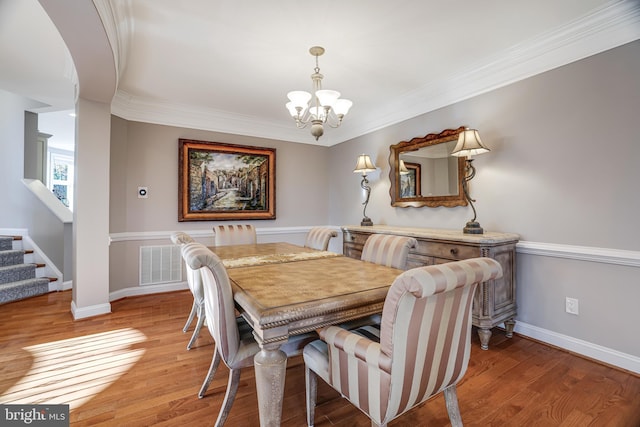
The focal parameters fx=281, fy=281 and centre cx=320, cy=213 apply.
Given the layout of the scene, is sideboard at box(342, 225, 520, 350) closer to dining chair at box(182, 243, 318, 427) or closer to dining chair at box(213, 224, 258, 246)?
dining chair at box(182, 243, 318, 427)

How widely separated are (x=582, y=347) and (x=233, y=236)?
3.32 metres

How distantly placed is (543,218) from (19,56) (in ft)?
16.5

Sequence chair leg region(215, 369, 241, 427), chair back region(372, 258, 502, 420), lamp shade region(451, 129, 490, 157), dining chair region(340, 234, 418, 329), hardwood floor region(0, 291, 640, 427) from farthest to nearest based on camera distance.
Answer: lamp shade region(451, 129, 490, 157) → dining chair region(340, 234, 418, 329) → hardwood floor region(0, 291, 640, 427) → chair leg region(215, 369, 241, 427) → chair back region(372, 258, 502, 420)

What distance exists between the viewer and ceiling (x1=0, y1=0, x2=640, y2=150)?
6.48ft

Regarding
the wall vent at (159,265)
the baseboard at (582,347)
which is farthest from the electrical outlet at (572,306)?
the wall vent at (159,265)

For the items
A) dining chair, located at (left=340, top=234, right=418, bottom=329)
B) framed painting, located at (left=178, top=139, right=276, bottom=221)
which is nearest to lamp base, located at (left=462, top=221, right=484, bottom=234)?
dining chair, located at (left=340, top=234, right=418, bottom=329)

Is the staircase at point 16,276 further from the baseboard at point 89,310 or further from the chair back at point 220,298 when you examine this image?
the chair back at point 220,298

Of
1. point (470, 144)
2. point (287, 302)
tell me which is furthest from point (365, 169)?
point (287, 302)

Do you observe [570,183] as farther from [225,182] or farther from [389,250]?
[225,182]

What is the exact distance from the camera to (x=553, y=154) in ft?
7.64

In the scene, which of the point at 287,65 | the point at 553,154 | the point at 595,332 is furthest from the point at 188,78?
the point at 595,332

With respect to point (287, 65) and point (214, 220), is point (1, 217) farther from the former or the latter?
point (287, 65)

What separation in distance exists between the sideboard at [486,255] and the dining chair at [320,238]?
84 cm

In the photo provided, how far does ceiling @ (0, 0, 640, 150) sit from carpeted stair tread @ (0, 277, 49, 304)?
242cm
